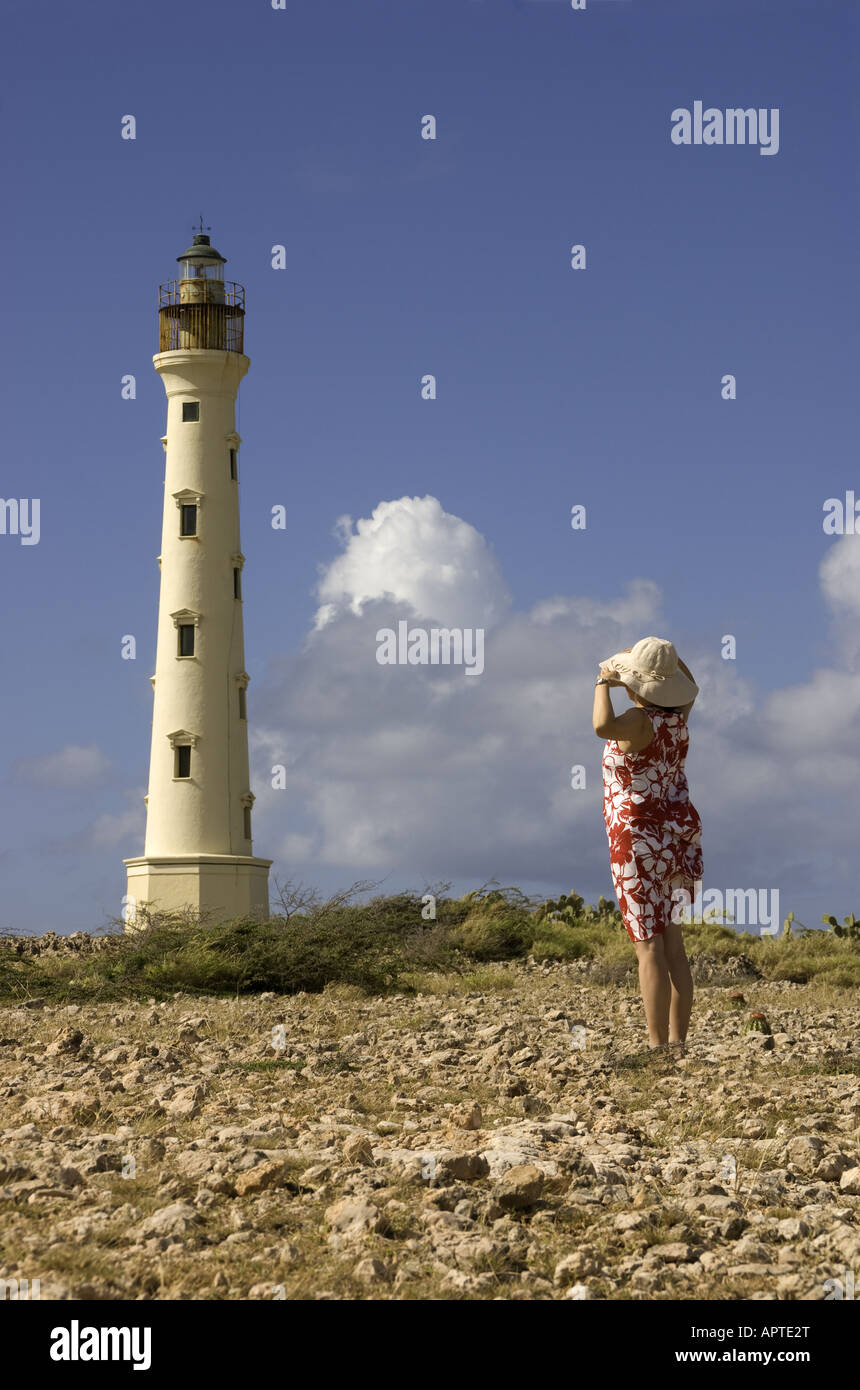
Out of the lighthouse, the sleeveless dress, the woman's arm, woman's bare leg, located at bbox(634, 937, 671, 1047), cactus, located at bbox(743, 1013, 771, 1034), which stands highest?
the lighthouse

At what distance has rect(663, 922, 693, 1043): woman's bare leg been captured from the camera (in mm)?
7934

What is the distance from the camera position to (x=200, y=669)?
83.6 feet

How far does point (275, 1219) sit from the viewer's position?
4.68 metres

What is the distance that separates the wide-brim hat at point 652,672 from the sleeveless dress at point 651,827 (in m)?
0.10

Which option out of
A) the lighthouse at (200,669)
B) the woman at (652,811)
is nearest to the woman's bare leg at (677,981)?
the woman at (652,811)

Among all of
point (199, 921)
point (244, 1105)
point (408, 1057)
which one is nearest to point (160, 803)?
point (199, 921)

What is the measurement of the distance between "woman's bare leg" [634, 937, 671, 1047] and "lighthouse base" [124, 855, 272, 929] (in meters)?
17.1

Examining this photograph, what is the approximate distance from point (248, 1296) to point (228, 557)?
74.2 ft

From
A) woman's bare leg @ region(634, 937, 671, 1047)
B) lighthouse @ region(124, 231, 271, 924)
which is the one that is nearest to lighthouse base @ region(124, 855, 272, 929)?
lighthouse @ region(124, 231, 271, 924)

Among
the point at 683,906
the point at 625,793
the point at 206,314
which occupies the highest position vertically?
the point at 206,314

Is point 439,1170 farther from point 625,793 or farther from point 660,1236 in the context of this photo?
point 625,793

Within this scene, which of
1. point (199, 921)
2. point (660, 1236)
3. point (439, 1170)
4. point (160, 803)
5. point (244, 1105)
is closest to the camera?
point (660, 1236)

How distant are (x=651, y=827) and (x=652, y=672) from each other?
87 centimetres

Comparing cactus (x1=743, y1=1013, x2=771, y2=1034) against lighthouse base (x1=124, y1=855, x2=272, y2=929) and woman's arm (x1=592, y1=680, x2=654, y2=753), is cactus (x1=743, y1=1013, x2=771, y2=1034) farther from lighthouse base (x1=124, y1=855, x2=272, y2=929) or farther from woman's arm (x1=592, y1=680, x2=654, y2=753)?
lighthouse base (x1=124, y1=855, x2=272, y2=929)
